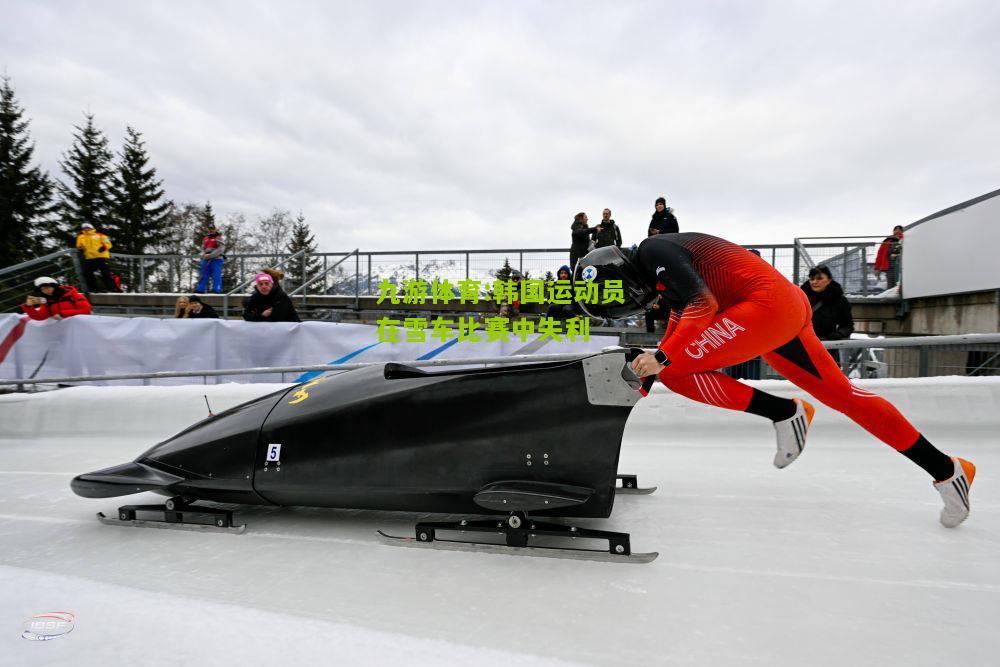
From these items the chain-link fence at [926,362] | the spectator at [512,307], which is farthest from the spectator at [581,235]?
the chain-link fence at [926,362]

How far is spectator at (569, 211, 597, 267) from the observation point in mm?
8148

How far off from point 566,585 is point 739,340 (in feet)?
3.30

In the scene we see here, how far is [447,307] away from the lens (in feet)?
32.0

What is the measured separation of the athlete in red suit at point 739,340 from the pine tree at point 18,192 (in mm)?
25626

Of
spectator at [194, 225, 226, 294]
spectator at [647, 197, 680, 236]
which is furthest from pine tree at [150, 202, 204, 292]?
spectator at [647, 197, 680, 236]

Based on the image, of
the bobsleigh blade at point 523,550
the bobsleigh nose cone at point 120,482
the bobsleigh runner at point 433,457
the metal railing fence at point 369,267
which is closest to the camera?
the bobsleigh blade at point 523,550

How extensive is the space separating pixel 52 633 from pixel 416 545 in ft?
3.07

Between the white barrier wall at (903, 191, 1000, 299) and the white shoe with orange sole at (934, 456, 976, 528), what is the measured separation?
6888mm

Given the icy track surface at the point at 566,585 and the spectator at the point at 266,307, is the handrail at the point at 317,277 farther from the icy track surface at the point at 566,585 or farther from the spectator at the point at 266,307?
the icy track surface at the point at 566,585

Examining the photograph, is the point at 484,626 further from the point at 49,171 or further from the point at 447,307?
the point at 49,171

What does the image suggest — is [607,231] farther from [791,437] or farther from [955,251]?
[791,437]

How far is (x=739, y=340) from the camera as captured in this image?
205 cm

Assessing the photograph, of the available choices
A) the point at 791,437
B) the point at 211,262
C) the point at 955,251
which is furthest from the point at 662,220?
the point at 211,262

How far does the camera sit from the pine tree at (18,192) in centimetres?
2138
